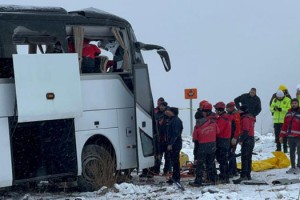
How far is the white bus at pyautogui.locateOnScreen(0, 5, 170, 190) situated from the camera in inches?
465

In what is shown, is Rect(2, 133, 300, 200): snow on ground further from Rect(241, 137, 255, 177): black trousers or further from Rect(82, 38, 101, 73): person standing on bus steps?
Rect(82, 38, 101, 73): person standing on bus steps

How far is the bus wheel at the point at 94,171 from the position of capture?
13.3m

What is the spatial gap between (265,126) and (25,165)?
22520 millimetres

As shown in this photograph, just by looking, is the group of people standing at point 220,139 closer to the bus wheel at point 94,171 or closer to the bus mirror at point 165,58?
the bus mirror at point 165,58

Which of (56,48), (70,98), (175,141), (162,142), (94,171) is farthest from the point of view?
(162,142)

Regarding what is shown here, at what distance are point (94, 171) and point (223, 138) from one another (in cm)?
288

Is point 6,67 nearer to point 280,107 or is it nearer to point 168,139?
point 168,139

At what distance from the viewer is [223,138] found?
46.6ft

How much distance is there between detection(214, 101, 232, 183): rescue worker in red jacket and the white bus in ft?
4.81

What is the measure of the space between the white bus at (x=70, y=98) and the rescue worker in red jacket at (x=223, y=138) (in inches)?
57.7

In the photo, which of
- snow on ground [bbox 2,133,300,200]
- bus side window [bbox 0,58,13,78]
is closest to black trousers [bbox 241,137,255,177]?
snow on ground [bbox 2,133,300,200]

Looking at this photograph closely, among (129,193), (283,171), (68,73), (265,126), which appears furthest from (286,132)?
(265,126)

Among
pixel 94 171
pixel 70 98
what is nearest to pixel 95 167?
pixel 94 171

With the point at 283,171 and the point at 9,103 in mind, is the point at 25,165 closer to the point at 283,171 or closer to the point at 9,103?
the point at 9,103
